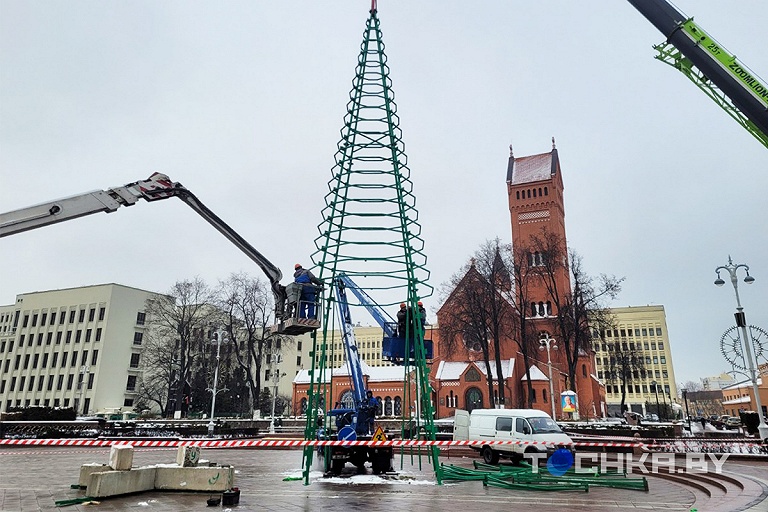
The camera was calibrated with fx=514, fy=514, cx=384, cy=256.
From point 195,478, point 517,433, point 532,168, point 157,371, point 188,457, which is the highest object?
point 532,168

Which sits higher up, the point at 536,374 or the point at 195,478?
the point at 536,374

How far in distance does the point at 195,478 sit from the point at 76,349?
217 feet

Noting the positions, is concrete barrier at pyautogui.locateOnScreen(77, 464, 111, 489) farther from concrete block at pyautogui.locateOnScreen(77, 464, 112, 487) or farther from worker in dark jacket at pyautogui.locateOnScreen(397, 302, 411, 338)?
worker in dark jacket at pyautogui.locateOnScreen(397, 302, 411, 338)

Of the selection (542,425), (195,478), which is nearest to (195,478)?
(195,478)

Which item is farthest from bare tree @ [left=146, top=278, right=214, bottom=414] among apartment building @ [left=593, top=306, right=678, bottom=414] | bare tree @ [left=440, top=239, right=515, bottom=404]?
apartment building @ [left=593, top=306, right=678, bottom=414]

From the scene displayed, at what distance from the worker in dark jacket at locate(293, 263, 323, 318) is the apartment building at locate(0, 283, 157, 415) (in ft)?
196

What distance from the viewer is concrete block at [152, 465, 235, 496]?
10695mm

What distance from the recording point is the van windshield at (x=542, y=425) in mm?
18516

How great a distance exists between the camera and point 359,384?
1672 cm

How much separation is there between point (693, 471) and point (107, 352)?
6684 cm

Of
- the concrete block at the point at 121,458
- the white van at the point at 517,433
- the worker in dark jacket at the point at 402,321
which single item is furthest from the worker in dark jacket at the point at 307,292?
the white van at the point at 517,433

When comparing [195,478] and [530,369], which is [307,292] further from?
[530,369]

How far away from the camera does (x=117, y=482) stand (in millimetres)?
10039

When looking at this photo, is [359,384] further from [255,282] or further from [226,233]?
[255,282]
